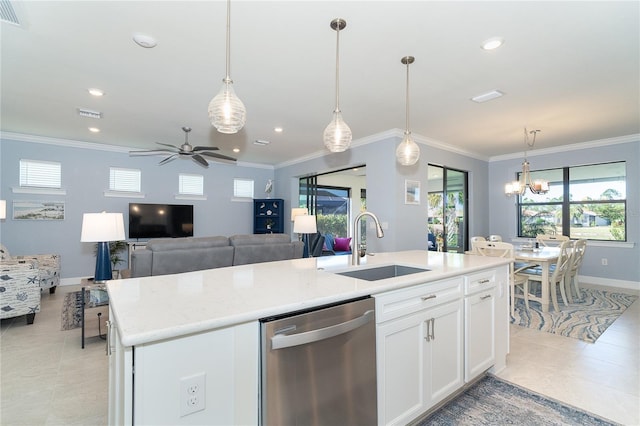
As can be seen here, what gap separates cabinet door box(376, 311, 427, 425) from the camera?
4.92 feet

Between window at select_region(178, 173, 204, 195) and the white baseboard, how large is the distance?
25.9 feet

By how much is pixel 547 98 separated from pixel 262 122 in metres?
3.63

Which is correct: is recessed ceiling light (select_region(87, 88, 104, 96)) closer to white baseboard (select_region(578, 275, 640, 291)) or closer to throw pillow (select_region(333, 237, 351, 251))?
throw pillow (select_region(333, 237, 351, 251))

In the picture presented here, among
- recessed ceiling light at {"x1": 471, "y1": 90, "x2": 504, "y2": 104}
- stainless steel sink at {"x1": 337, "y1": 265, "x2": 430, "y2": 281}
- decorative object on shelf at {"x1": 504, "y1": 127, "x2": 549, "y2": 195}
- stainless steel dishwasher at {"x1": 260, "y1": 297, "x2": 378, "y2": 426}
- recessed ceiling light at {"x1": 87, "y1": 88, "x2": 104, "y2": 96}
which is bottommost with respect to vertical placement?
stainless steel dishwasher at {"x1": 260, "y1": 297, "x2": 378, "y2": 426}

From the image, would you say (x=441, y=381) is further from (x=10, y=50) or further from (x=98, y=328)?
(x=10, y=50)

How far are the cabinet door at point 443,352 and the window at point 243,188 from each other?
6.22m

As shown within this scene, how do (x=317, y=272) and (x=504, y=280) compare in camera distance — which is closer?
(x=317, y=272)

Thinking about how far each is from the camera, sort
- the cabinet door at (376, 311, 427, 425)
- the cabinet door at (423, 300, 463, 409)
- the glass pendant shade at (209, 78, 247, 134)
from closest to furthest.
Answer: the cabinet door at (376, 311, 427, 425), the cabinet door at (423, 300, 463, 409), the glass pendant shade at (209, 78, 247, 134)

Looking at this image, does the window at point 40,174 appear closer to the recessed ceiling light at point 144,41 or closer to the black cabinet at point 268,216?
the black cabinet at point 268,216

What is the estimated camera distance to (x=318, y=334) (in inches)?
47.5

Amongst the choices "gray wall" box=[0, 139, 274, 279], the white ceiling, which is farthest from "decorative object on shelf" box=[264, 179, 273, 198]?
the white ceiling

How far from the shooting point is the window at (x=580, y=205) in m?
5.34

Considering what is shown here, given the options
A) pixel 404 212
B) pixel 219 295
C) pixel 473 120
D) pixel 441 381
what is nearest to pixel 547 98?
pixel 473 120

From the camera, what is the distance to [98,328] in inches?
Answer: 117
